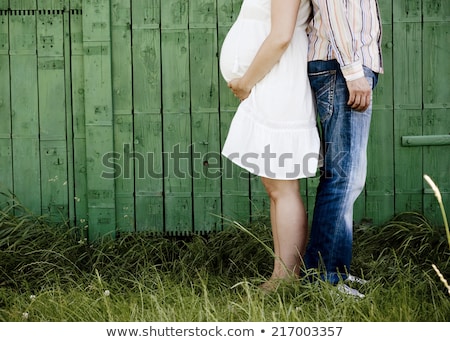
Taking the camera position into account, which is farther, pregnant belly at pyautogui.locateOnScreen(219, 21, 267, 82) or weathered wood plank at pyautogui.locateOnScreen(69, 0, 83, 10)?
weathered wood plank at pyautogui.locateOnScreen(69, 0, 83, 10)

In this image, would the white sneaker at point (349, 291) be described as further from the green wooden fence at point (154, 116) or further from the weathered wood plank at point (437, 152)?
the weathered wood plank at point (437, 152)

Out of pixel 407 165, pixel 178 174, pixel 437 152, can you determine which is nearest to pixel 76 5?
pixel 178 174

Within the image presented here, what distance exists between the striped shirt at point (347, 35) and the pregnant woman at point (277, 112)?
89 mm

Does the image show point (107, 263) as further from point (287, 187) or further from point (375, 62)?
point (375, 62)

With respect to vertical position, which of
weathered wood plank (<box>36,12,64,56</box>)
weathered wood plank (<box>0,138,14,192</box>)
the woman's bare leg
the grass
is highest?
weathered wood plank (<box>36,12,64,56</box>)

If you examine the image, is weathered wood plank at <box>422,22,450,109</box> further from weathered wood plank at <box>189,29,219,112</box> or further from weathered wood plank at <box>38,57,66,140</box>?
weathered wood plank at <box>38,57,66,140</box>

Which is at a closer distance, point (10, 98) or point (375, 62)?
point (375, 62)

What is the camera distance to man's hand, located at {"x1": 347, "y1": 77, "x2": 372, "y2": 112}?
2986 millimetres

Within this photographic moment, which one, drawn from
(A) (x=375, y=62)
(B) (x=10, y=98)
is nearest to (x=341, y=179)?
(A) (x=375, y=62)

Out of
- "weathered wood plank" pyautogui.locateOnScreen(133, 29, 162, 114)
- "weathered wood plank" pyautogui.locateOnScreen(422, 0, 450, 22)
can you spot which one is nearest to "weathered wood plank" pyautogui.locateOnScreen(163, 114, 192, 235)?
"weathered wood plank" pyautogui.locateOnScreen(133, 29, 162, 114)

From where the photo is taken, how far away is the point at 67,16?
14.3ft

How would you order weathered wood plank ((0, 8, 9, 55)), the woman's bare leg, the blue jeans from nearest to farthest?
1. the blue jeans
2. the woman's bare leg
3. weathered wood plank ((0, 8, 9, 55))

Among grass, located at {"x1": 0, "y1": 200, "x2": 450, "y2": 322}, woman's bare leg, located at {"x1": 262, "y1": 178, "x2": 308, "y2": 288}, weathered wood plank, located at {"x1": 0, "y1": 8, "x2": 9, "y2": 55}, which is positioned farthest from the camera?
weathered wood plank, located at {"x1": 0, "y1": 8, "x2": 9, "y2": 55}

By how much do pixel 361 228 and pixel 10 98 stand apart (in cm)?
214
